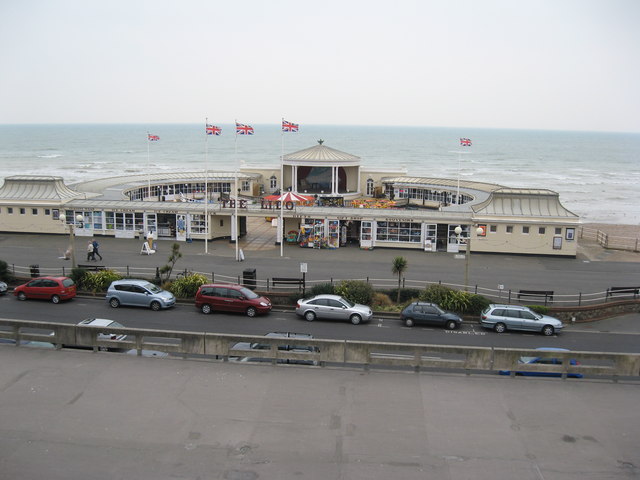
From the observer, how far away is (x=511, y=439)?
1116 centimetres

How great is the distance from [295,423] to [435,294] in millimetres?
17251

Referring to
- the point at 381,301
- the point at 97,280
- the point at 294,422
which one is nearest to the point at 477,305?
the point at 381,301

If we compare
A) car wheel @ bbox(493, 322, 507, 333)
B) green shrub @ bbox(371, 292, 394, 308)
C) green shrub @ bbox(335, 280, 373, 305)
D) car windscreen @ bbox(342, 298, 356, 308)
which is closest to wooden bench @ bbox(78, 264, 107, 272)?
green shrub @ bbox(335, 280, 373, 305)

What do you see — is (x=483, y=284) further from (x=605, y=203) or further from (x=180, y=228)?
(x=605, y=203)

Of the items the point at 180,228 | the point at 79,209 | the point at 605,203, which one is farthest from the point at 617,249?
the point at 605,203

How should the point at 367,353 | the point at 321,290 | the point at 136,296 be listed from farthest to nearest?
the point at 321,290 < the point at 136,296 < the point at 367,353

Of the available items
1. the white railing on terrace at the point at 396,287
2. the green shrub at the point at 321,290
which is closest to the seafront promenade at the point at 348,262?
the white railing on terrace at the point at 396,287

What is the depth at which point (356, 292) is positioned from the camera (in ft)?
91.6

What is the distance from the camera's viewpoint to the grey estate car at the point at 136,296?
27172 mm

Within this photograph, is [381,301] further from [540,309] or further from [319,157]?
[319,157]

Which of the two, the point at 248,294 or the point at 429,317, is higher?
the point at 248,294

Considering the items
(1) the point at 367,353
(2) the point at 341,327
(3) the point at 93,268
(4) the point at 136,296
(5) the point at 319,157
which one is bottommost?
(2) the point at 341,327

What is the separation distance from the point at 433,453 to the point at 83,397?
723 cm

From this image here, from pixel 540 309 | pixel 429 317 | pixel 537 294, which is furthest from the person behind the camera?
pixel 537 294
